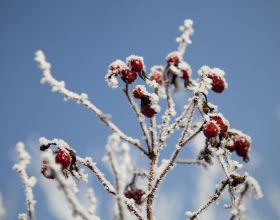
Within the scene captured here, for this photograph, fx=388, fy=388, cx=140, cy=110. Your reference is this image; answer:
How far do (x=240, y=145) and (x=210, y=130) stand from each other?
283mm

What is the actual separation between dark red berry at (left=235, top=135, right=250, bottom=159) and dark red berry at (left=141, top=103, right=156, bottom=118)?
2.76 ft

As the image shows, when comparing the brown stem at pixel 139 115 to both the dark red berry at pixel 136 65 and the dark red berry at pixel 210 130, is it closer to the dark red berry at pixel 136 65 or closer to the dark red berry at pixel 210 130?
the dark red berry at pixel 136 65

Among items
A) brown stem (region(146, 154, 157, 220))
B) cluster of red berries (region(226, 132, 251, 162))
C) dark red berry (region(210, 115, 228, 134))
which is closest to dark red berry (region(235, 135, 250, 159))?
cluster of red berries (region(226, 132, 251, 162))

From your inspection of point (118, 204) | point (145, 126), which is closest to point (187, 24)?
point (145, 126)

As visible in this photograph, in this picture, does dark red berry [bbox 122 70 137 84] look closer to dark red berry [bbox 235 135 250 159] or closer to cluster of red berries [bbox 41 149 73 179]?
cluster of red berries [bbox 41 149 73 179]

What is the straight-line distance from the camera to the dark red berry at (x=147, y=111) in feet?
12.1

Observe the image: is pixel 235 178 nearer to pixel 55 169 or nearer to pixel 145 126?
pixel 145 126

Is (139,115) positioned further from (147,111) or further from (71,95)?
(71,95)

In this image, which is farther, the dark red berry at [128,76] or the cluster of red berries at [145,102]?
the dark red berry at [128,76]

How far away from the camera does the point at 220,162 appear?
3.24 m

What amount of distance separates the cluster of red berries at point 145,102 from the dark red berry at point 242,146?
2.75ft

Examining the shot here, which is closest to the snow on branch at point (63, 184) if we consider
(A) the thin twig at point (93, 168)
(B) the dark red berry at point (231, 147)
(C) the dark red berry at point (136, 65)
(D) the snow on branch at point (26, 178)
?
(D) the snow on branch at point (26, 178)

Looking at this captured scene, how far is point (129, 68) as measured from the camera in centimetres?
383

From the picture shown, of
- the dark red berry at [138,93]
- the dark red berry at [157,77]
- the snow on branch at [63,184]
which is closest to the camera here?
the snow on branch at [63,184]
